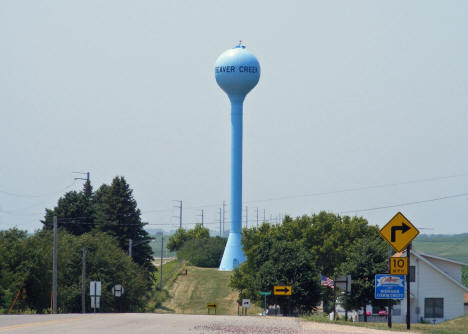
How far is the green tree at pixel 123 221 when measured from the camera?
340 feet

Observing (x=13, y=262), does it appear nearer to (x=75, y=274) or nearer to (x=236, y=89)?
(x=75, y=274)

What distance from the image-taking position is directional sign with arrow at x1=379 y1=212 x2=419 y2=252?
2641 cm

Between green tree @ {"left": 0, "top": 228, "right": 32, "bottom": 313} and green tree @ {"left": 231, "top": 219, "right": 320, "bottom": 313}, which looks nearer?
green tree @ {"left": 0, "top": 228, "right": 32, "bottom": 313}

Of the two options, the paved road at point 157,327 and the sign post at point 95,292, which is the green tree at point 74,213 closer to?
the sign post at point 95,292

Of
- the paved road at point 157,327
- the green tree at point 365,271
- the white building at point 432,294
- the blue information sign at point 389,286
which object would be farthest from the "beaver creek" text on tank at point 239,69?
the blue information sign at point 389,286

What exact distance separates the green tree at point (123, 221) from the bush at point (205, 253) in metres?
35.6

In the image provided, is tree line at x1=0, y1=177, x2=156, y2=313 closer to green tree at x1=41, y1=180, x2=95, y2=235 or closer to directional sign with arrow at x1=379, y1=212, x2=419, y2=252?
green tree at x1=41, y1=180, x2=95, y2=235


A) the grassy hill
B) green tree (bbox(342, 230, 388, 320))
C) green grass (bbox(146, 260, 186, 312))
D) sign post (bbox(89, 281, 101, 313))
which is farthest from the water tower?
sign post (bbox(89, 281, 101, 313))

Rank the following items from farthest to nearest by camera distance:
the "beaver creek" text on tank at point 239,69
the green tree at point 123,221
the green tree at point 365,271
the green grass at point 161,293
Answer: the "beaver creek" text on tank at point 239,69
the green tree at point 123,221
the green grass at point 161,293
the green tree at point 365,271

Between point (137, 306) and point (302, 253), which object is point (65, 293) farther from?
point (302, 253)

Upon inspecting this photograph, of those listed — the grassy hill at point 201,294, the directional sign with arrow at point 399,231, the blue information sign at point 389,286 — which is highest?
the directional sign with arrow at point 399,231

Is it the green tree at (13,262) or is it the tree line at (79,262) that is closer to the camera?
the green tree at (13,262)

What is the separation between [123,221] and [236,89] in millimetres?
24216

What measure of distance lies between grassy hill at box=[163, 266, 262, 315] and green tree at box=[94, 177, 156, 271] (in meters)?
6.35
